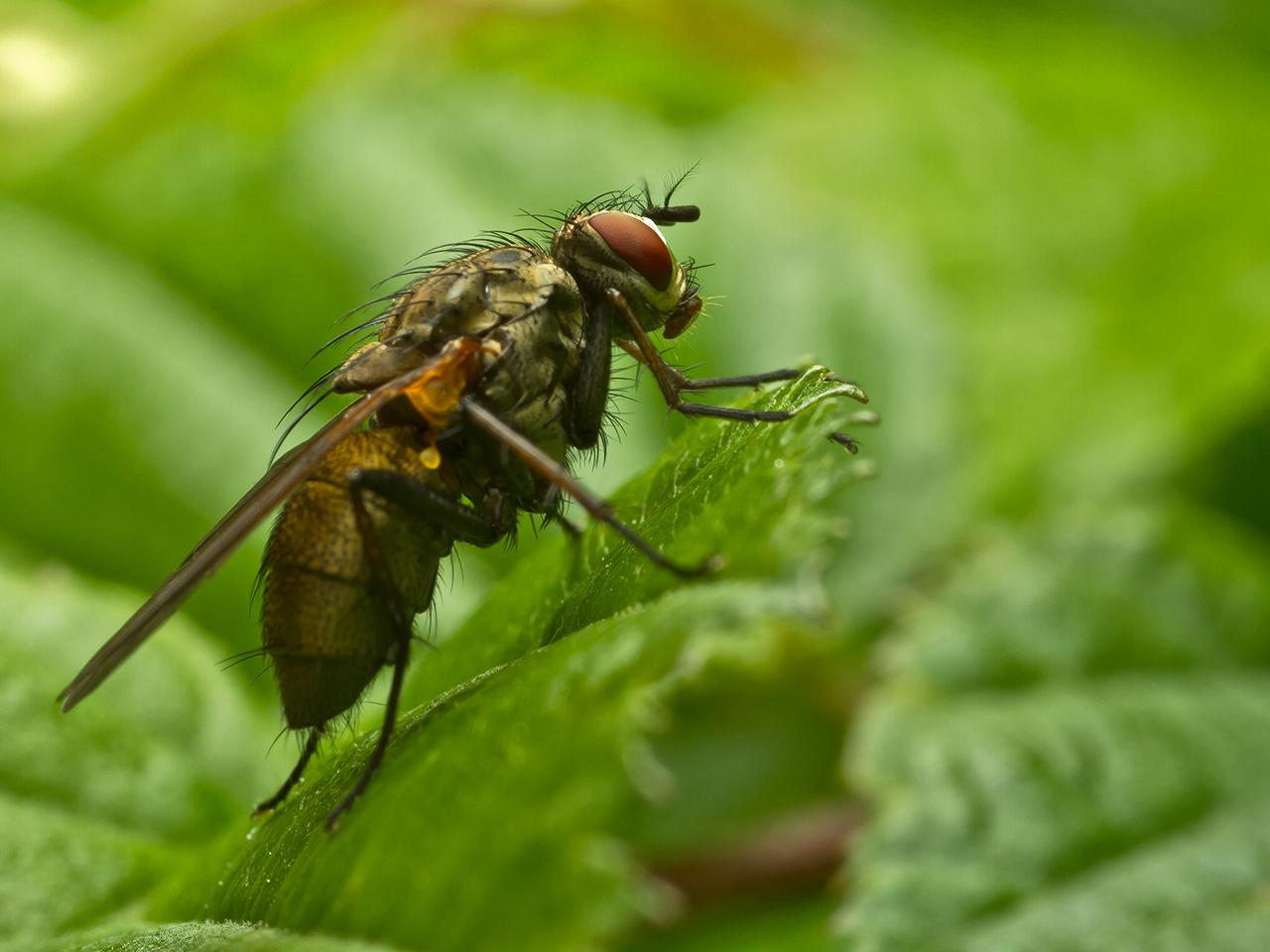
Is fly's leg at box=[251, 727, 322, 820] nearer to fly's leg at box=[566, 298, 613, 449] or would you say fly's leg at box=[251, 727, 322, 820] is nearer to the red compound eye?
fly's leg at box=[566, 298, 613, 449]

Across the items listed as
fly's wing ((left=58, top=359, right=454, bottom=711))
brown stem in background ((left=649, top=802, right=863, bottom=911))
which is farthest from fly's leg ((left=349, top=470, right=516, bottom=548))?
brown stem in background ((left=649, top=802, right=863, bottom=911))

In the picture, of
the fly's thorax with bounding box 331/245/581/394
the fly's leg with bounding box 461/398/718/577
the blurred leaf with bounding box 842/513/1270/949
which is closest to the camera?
the fly's leg with bounding box 461/398/718/577

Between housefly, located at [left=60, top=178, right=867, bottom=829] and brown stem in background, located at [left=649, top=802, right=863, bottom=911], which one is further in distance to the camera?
brown stem in background, located at [left=649, top=802, right=863, bottom=911]

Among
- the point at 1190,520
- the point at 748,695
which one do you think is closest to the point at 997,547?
the point at 1190,520

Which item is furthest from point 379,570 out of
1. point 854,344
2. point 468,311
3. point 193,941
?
point 854,344

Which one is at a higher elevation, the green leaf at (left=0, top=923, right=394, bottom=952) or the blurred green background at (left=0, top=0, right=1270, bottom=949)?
the blurred green background at (left=0, top=0, right=1270, bottom=949)

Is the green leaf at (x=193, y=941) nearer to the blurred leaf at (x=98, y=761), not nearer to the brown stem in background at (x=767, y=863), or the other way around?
the blurred leaf at (x=98, y=761)

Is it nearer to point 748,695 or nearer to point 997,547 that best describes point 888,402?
point 997,547
